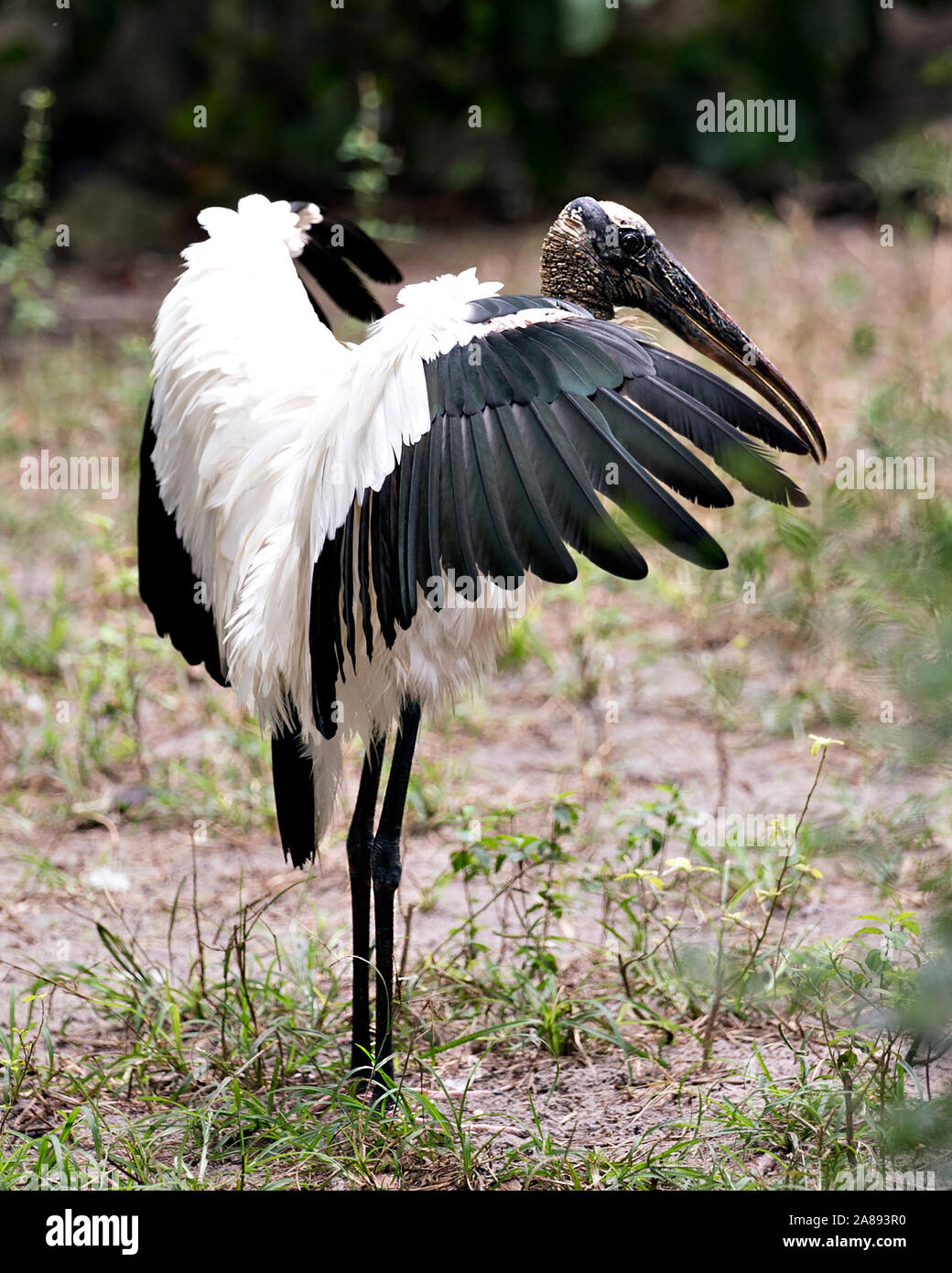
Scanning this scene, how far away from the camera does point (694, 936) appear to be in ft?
11.7

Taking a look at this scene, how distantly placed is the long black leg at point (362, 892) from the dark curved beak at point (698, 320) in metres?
1.09

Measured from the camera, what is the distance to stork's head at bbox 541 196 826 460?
3.11m

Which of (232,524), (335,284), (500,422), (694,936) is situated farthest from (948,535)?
(335,284)

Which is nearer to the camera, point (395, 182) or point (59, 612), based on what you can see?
point (59, 612)

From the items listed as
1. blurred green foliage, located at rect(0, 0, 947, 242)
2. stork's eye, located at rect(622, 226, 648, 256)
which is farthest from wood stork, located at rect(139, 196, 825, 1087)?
blurred green foliage, located at rect(0, 0, 947, 242)

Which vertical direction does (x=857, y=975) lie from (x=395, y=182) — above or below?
below

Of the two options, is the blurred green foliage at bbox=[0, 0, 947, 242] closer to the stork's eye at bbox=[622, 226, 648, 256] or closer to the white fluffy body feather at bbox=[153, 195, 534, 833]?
the white fluffy body feather at bbox=[153, 195, 534, 833]

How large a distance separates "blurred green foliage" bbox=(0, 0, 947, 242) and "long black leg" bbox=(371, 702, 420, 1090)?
22.9 ft

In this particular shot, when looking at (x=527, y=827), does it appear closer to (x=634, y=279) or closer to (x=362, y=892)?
(x=362, y=892)
